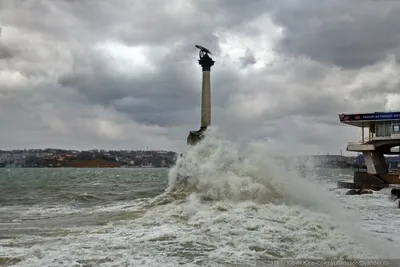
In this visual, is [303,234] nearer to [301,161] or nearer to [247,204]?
[247,204]

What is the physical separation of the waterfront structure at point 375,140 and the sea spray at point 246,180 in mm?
16795

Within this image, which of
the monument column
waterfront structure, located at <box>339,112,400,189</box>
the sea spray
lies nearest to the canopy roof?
waterfront structure, located at <box>339,112,400,189</box>

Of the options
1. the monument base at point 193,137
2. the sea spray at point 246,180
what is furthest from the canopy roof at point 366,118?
the sea spray at point 246,180

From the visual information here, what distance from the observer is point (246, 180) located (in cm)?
1988

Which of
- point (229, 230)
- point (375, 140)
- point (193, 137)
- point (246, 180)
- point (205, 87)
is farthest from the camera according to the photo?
point (375, 140)

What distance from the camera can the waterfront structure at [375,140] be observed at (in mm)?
36688

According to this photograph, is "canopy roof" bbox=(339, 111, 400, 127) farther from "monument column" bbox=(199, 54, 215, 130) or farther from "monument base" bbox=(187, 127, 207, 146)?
"monument base" bbox=(187, 127, 207, 146)

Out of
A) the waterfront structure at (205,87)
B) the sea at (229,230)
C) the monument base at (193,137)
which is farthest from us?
the waterfront structure at (205,87)

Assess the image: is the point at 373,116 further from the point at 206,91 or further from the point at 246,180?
the point at 246,180

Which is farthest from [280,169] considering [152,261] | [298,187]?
[152,261]

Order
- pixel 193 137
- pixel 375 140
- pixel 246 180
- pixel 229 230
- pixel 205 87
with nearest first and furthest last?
1. pixel 229 230
2. pixel 246 180
3. pixel 193 137
4. pixel 205 87
5. pixel 375 140

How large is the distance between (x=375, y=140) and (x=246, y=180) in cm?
2258

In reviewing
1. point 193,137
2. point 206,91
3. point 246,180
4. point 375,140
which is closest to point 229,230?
point 246,180

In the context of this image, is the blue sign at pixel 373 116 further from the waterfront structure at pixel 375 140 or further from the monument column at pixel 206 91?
the monument column at pixel 206 91
